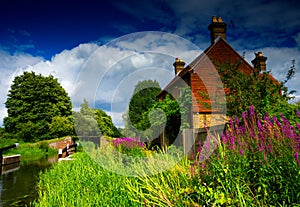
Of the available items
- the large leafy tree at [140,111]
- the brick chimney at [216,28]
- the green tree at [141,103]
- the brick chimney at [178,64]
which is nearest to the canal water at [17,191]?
the large leafy tree at [140,111]

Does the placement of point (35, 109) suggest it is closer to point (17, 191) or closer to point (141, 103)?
point (141, 103)

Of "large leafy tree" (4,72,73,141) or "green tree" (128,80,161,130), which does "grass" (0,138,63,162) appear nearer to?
"green tree" (128,80,161,130)

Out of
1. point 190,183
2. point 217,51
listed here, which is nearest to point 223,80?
point 190,183

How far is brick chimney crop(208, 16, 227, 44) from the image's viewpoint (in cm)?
1828

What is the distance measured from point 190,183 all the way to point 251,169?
2.76ft

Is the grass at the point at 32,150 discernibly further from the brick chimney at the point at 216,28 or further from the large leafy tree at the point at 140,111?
the brick chimney at the point at 216,28

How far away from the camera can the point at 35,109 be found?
37.7m

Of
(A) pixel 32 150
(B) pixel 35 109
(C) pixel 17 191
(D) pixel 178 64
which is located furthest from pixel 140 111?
(B) pixel 35 109

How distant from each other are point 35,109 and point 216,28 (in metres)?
28.6

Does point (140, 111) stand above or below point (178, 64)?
below

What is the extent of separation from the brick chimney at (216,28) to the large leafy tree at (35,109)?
24484 millimetres

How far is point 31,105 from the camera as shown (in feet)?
127

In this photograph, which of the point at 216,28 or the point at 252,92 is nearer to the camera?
the point at 252,92

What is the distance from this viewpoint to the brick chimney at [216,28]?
60.0 ft
